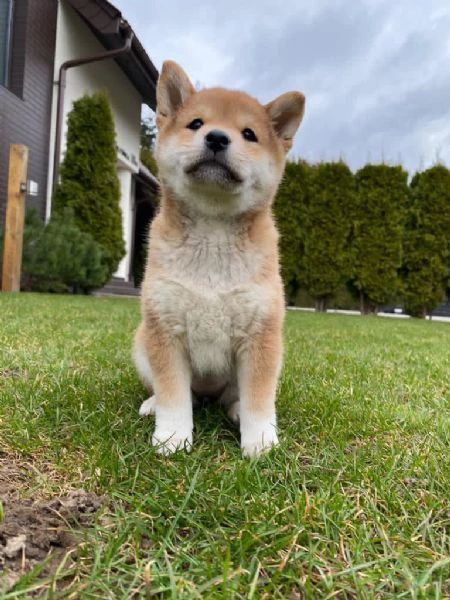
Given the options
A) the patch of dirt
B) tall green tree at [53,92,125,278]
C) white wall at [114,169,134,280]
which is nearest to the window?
tall green tree at [53,92,125,278]

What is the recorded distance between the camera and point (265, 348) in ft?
6.10

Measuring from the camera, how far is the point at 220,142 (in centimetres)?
188

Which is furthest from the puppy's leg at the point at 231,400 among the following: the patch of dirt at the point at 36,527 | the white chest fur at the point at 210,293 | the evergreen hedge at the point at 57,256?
the evergreen hedge at the point at 57,256

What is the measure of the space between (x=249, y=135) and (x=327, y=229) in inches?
441

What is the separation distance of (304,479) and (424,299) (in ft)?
42.2

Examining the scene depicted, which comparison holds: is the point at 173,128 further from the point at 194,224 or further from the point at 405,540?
the point at 405,540

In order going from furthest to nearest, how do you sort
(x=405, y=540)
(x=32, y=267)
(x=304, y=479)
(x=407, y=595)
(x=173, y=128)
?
(x=32, y=267), (x=173, y=128), (x=304, y=479), (x=405, y=540), (x=407, y=595)

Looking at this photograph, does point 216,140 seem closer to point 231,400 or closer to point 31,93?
point 231,400

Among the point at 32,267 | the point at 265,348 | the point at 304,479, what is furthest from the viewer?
the point at 32,267

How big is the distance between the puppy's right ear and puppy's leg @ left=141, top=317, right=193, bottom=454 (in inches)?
35.2

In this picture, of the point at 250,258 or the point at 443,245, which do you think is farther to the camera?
the point at 443,245

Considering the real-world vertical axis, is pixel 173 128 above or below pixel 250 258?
above

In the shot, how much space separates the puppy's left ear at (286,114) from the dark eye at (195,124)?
326 millimetres

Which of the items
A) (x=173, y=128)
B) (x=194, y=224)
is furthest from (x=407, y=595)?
(x=173, y=128)
